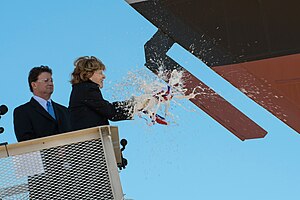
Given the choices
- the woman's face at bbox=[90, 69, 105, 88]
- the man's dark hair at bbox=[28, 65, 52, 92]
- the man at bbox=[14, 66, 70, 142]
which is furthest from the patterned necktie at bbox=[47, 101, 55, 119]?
the woman's face at bbox=[90, 69, 105, 88]

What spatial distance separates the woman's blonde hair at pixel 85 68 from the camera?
2.37 m

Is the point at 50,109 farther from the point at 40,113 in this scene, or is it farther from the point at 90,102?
the point at 90,102

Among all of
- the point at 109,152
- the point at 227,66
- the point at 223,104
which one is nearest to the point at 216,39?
the point at 227,66

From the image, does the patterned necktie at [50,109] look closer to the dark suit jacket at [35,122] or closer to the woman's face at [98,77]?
the dark suit jacket at [35,122]

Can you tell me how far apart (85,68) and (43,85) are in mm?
284

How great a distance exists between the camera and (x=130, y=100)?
2.45 meters

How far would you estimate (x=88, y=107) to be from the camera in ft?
7.53

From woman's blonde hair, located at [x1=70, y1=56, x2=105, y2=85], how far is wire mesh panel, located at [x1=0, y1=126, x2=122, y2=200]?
677 mm

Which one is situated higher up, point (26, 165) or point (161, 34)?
point (161, 34)

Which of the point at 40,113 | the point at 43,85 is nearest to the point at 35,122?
the point at 40,113

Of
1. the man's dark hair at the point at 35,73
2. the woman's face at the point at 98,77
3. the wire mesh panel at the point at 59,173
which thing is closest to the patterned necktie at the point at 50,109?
the man's dark hair at the point at 35,73

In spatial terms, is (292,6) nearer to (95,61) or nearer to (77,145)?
(95,61)

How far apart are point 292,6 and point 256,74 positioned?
1.97 ft

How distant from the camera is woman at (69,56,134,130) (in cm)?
229
